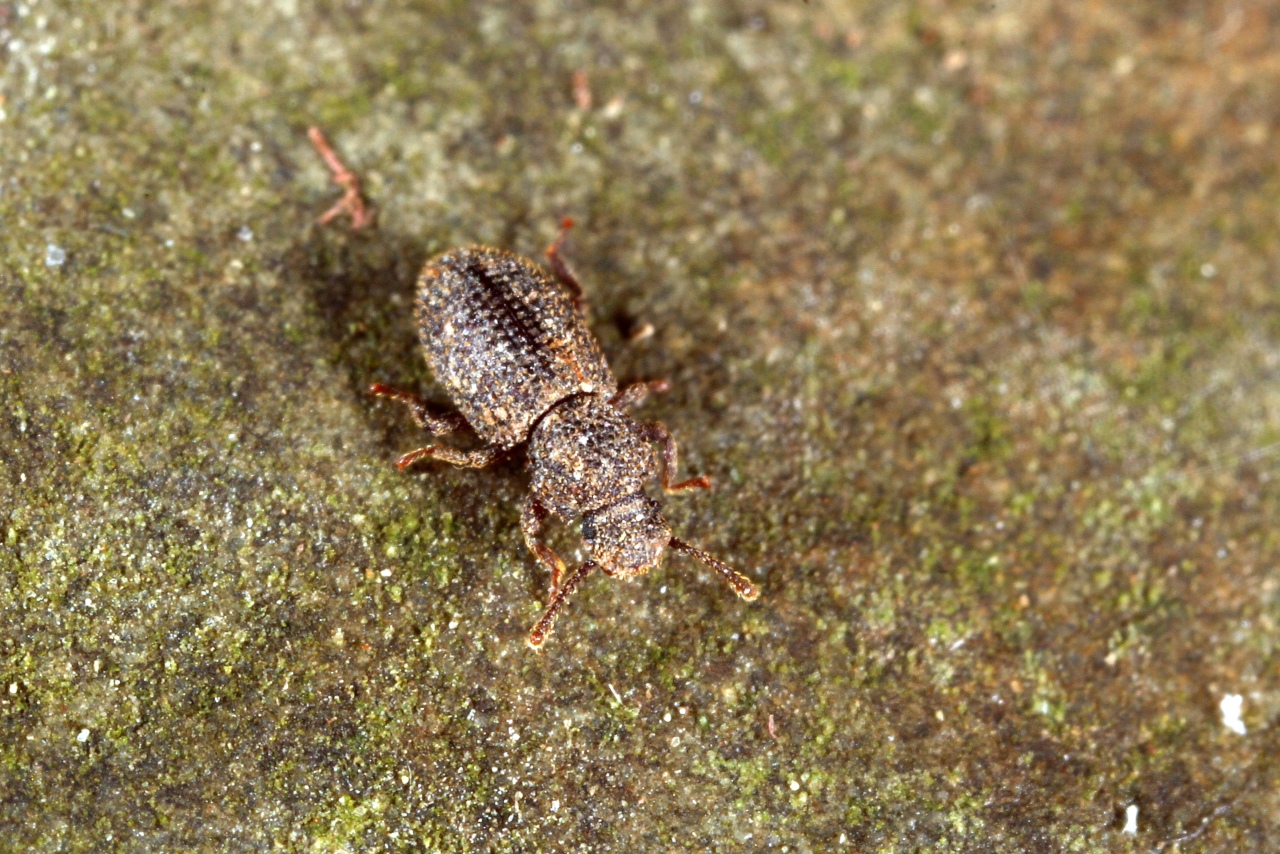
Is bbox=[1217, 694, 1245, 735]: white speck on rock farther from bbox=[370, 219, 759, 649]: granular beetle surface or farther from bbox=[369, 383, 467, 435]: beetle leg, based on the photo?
bbox=[369, 383, 467, 435]: beetle leg

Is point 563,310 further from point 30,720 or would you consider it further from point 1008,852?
point 1008,852

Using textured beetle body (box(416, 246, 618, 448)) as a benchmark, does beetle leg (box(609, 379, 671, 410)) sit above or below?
below

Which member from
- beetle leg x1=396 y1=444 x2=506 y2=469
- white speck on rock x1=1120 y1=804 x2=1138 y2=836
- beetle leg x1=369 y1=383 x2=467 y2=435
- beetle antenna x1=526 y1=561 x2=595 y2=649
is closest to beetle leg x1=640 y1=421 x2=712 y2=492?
beetle antenna x1=526 y1=561 x2=595 y2=649

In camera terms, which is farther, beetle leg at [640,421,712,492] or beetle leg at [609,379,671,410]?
beetle leg at [609,379,671,410]

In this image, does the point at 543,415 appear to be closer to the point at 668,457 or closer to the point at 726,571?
the point at 668,457

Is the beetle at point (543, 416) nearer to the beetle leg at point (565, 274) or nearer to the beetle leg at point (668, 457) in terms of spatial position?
the beetle leg at point (668, 457)

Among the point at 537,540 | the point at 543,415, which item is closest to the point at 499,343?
the point at 543,415

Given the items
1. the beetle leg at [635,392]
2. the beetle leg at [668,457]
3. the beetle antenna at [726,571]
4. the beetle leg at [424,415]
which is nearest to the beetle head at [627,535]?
the beetle antenna at [726,571]
